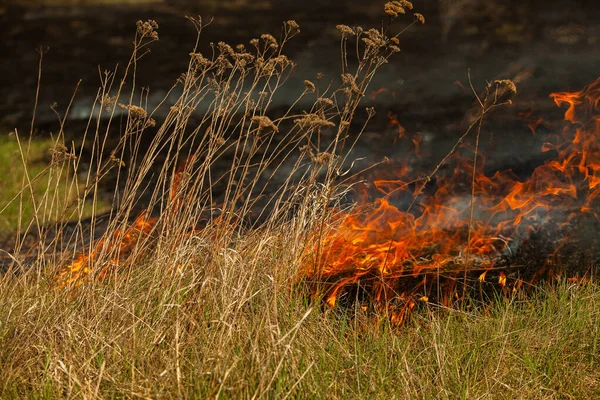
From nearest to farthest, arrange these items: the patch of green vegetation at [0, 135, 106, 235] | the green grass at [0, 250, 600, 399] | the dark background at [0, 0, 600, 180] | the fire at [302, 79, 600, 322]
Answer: the green grass at [0, 250, 600, 399] < the fire at [302, 79, 600, 322] < the patch of green vegetation at [0, 135, 106, 235] < the dark background at [0, 0, 600, 180]

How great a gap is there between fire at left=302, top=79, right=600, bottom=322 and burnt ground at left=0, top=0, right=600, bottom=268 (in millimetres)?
466

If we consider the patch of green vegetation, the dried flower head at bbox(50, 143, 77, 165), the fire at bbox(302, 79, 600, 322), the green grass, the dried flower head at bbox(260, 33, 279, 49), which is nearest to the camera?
the green grass

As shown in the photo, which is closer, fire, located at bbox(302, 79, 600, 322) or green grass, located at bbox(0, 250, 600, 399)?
green grass, located at bbox(0, 250, 600, 399)

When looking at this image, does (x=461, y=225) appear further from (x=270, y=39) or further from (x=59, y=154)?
(x=59, y=154)

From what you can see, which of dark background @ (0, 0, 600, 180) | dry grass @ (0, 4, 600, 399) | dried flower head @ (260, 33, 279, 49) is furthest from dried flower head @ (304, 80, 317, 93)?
dark background @ (0, 0, 600, 180)

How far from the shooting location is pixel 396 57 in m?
8.94

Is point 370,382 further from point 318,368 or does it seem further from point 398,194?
point 398,194

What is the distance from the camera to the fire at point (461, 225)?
4900 mm

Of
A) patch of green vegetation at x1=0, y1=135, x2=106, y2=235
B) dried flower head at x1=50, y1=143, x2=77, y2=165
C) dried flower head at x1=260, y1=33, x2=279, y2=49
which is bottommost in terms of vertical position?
patch of green vegetation at x1=0, y1=135, x2=106, y2=235

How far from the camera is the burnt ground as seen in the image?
718cm

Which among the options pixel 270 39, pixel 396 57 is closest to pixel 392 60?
pixel 396 57

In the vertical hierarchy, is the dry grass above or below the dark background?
above

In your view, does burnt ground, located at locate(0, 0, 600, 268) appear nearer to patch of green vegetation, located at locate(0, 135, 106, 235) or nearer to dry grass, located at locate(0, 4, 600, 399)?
patch of green vegetation, located at locate(0, 135, 106, 235)

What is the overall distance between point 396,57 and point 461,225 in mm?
3714
